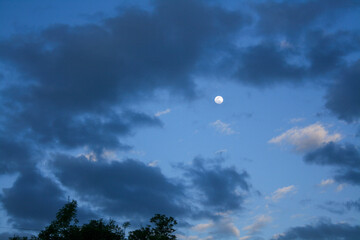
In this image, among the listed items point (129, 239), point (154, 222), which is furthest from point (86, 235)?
point (154, 222)

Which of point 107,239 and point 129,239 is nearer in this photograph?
point 107,239

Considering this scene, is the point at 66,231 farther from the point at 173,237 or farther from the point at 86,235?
the point at 173,237

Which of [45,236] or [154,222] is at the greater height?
[154,222]

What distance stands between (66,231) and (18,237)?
12619 mm

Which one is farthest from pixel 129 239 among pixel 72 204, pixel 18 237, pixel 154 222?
pixel 18 237

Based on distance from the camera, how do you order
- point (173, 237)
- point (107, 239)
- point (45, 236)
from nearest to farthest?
1. point (45, 236)
2. point (107, 239)
3. point (173, 237)

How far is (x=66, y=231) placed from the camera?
55094 millimetres

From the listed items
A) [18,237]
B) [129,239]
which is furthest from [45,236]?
[129,239]

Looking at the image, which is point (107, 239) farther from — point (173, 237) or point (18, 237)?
point (18, 237)

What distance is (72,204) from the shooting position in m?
56.0

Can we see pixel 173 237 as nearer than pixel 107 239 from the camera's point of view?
No

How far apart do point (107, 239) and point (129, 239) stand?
708cm

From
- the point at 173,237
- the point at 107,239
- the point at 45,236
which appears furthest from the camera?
the point at 173,237

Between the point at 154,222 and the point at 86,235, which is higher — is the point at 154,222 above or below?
above
